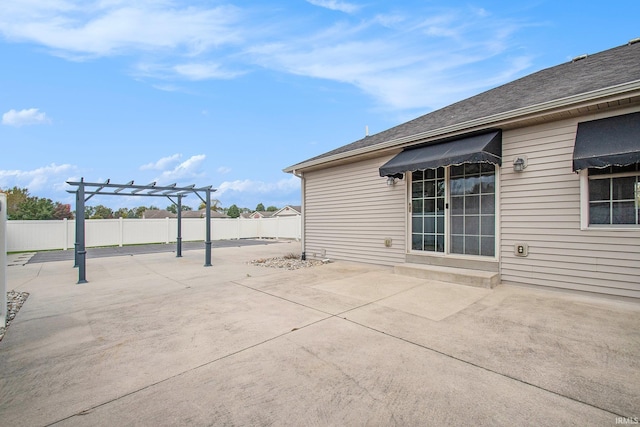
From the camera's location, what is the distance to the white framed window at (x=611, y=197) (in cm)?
396

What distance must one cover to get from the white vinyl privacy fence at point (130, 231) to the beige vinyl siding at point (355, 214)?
247 inches

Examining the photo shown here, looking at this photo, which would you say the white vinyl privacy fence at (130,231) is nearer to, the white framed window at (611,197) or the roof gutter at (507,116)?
the roof gutter at (507,116)

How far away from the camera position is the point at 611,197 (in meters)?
4.10

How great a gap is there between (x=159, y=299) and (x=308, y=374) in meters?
3.61

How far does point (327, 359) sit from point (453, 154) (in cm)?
405

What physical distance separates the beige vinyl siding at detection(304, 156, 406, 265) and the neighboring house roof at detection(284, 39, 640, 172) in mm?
855

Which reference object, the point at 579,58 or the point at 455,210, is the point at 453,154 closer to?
the point at 455,210

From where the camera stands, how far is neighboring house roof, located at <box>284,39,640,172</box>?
159 inches

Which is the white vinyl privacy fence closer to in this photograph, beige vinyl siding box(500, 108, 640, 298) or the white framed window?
beige vinyl siding box(500, 108, 640, 298)

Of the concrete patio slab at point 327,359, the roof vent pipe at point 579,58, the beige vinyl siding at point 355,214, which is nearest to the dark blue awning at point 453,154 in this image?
the beige vinyl siding at point 355,214

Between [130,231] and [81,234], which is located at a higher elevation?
[81,234]

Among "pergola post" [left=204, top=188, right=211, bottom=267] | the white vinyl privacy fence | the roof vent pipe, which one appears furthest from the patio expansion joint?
the white vinyl privacy fence

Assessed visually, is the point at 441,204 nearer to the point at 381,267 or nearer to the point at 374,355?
the point at 381,267

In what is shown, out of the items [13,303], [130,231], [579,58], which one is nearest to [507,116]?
[579,58]
